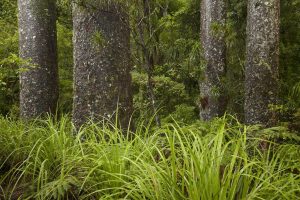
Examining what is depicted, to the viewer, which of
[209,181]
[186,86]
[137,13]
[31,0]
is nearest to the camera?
[209,181]

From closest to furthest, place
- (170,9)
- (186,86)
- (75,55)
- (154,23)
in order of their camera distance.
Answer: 1. (75,55)
2. (154,23)
3. (186,86)
4. (170,9)

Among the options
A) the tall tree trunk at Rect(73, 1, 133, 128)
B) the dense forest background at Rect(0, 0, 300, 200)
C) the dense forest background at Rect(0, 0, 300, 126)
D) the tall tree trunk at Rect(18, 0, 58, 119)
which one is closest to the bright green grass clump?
the dense forest background at Rect(0, 0, 300, 200)

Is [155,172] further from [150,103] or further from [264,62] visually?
[150,103]

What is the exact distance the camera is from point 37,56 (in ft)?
22.4

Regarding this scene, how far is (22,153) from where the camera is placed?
3.81 m

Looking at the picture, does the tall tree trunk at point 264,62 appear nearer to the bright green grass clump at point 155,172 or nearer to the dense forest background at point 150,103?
the dense forest background at point 150,103

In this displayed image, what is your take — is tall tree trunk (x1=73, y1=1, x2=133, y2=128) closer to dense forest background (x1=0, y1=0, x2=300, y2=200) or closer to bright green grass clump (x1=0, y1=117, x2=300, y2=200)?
dense forest background (x1=0, y1=0, x2=300, y2=200)

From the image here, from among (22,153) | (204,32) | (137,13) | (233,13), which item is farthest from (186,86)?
(22,153)

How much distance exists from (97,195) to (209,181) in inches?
37.2

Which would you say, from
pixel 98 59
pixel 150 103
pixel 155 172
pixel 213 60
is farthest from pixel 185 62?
pixel 155 172

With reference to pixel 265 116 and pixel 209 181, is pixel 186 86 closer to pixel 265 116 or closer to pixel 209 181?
pixel 265 116

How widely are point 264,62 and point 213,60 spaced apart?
2384mm

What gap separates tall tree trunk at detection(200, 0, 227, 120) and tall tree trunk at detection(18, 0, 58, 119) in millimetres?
3279

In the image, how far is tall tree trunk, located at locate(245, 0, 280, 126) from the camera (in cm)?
613
